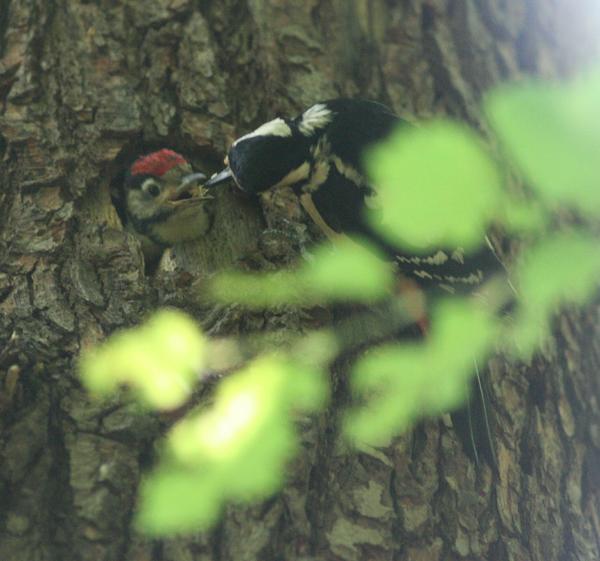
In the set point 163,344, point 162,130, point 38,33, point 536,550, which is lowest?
point 536,550

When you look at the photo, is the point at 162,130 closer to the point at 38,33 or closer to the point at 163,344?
the point at 38,33

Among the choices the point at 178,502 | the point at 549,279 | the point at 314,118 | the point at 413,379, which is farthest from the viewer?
the point at 314,118

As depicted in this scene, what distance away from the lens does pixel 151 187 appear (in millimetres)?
1659

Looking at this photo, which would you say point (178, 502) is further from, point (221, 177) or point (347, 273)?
point (221, 177)

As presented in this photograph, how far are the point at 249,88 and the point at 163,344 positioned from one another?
0.62m

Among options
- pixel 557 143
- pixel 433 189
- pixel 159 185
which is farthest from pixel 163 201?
pixel 557 143

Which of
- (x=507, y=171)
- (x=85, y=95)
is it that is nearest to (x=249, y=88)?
(x=85, y=95)

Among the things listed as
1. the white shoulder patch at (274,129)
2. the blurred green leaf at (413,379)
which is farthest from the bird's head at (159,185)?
the blurred green leaf at (413,379)

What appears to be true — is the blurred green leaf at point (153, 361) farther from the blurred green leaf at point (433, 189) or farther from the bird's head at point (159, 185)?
the blurred green leaf at point (433, 189)

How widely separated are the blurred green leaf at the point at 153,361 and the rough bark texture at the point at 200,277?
0.03m

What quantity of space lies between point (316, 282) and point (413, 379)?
257 mm

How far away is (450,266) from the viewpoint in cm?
171

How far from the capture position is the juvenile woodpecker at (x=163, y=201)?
162 centimetres

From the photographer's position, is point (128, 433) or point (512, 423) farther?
point (512, 423)
